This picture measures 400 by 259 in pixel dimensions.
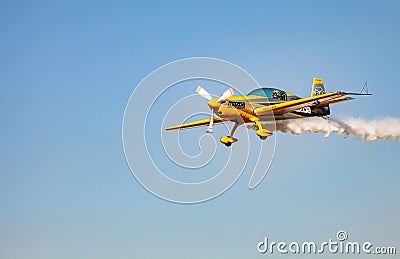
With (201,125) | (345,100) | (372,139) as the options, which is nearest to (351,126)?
(372,139)

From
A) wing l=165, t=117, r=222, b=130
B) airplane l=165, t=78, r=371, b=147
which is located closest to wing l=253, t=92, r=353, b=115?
airplane l=165, t=78, r=371, b=147

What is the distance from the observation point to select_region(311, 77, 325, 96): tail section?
7000 centimetres

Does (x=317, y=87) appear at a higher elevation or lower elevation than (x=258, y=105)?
higher

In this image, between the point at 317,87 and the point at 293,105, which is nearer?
the point at 293,105

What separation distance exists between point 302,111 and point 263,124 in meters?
3.59

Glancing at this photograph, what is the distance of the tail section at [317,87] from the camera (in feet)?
230

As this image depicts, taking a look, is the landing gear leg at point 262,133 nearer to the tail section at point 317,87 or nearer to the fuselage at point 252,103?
the fuselage at point 252,103

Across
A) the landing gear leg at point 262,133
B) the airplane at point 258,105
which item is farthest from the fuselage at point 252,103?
the landing gear leg at point 262,133

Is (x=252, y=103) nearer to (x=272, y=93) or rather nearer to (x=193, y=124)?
(x=272, y=93)

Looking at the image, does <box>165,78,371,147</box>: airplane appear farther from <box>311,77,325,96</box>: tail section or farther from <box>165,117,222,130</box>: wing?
<box>311,77,325,96</box>: tail section

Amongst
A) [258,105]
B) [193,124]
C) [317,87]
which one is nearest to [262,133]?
[258,105]

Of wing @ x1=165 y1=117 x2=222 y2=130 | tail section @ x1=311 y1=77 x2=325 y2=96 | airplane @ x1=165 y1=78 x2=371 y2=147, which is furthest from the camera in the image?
tail section @ x1=311 y1=77 x2=325 y2=96

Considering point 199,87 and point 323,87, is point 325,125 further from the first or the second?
point 199,87

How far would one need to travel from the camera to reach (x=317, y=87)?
230ft
